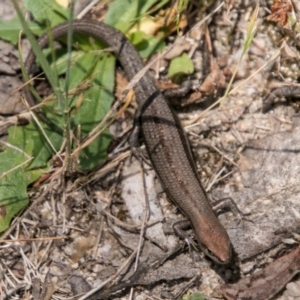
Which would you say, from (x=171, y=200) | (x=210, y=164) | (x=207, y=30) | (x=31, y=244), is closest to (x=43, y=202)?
(x=31, y=244)

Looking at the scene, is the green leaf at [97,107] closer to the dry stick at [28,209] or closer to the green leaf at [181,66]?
the dry stick at [28,209]

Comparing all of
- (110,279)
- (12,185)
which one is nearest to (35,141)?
(12,185)

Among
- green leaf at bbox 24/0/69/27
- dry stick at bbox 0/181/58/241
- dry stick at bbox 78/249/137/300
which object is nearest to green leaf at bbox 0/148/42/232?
dry stick at bbox 0/181/58/241

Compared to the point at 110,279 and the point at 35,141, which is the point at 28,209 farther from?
the point at 110,279

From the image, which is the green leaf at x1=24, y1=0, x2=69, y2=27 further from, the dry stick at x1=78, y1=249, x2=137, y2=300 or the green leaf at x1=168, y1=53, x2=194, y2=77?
the dry stick at x1=78, y1=249, x2=137, y2=300

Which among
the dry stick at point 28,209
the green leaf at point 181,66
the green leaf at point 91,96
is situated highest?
the green leaf at point 181,66

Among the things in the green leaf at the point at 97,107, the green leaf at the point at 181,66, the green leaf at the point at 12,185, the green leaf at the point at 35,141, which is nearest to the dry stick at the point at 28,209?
the green leaf at the point at 12,185
